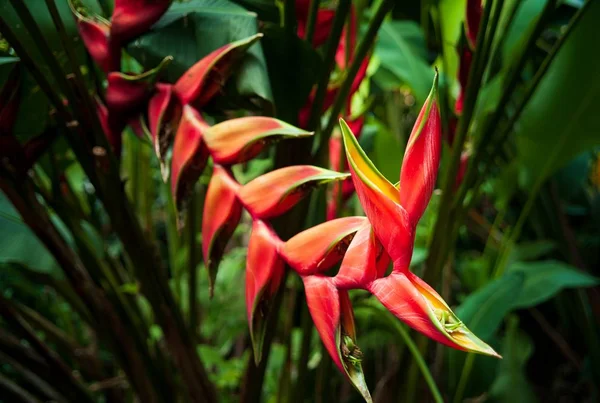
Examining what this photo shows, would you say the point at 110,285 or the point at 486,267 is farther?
the point at 486,267

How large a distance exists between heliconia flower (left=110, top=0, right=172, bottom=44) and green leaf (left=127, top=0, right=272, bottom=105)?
0.01 meters

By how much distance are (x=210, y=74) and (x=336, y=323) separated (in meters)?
0.16

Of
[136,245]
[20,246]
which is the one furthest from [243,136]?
[20,246]

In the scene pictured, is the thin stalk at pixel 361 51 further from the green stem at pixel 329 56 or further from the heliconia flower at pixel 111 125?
the heliconia flower at pixel 111 125

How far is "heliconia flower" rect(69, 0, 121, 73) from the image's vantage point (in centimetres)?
33

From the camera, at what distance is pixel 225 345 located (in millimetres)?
864

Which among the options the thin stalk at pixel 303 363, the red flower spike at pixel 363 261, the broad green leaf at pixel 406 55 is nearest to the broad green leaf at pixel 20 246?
the thin stalk at pixel 303 363

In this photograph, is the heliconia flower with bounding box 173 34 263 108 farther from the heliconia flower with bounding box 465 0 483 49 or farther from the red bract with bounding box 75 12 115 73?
the heliconia flower with bounding box 465 0 483 49

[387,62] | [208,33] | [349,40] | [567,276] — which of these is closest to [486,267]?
[567,276]

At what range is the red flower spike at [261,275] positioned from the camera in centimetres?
24

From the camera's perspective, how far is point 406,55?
690 mm

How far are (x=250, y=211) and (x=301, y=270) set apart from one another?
0.04m

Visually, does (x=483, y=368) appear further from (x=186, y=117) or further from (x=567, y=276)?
(x=186, y=117)

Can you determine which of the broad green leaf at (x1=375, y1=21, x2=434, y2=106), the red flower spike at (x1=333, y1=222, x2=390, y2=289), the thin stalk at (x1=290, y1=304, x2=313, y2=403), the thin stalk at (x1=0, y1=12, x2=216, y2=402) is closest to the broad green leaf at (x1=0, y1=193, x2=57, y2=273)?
the thin stalk at (x1=0, y1=12, x2=216, y2=402)
